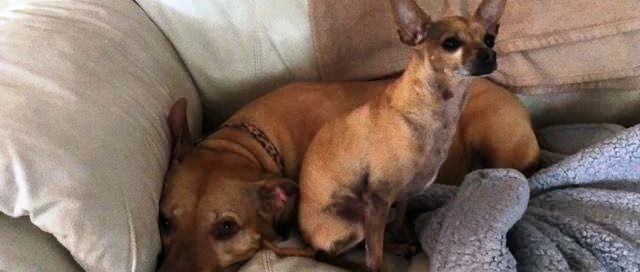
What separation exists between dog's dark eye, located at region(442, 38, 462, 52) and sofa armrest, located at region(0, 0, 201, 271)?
1.77 feet

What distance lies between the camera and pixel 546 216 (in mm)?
1379

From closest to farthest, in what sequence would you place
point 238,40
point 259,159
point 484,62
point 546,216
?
point 484,62 → point 546,216 → point 259,159 → point 238,40

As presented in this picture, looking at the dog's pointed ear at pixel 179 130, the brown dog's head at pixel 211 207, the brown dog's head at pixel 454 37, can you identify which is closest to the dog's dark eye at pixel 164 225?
the brown dog's head at pixel 211 207

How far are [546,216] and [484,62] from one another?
14.7 inches

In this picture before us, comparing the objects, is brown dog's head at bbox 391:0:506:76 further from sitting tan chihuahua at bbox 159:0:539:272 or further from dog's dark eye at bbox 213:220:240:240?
dog's dark eye at bbox 213:220:240:240

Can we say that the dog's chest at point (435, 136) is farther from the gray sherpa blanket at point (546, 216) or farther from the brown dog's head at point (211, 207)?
the brown dog's head at point (211, 207)

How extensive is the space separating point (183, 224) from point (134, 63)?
35 centimetres

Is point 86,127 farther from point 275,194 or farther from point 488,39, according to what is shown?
point 488,39

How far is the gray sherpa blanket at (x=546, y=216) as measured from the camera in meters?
1.23

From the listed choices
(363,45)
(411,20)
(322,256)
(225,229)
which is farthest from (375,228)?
(363,45)

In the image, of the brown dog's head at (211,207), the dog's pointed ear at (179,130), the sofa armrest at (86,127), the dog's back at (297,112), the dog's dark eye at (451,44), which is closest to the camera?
the sofa armrest at (86,127)

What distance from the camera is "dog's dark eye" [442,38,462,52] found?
1.21 metres

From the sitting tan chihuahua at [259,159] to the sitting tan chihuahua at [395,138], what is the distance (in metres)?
0.03

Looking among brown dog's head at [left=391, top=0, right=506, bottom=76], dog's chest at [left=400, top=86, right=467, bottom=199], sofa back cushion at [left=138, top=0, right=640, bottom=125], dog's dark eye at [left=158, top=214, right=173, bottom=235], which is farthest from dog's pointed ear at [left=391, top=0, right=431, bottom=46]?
dog's dark eye at [left=158, top=214, right=173, bottom=235]
